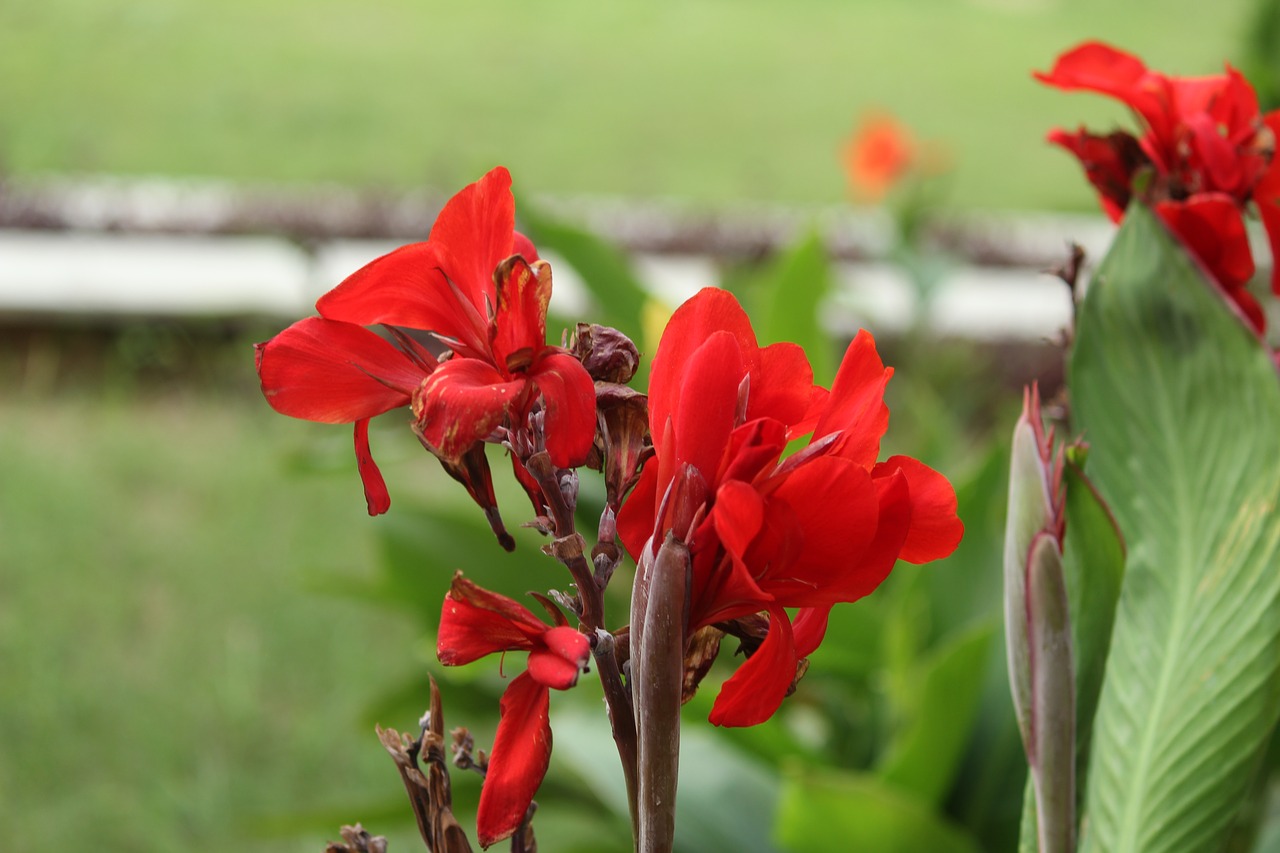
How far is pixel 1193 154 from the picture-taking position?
1.59ft

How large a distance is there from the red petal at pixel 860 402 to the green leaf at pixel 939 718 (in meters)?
0.63

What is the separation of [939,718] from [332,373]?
750 mm

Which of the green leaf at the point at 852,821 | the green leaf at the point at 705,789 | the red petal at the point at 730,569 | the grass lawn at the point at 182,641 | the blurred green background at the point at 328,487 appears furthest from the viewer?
the grass lawn at the point at 182,641

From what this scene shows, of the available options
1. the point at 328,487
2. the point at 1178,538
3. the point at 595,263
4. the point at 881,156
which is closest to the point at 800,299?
the point at 595,263

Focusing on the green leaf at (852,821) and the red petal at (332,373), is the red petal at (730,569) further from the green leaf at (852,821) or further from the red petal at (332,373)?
the green leaf at (852,821)

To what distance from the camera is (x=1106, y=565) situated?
443 millimetres

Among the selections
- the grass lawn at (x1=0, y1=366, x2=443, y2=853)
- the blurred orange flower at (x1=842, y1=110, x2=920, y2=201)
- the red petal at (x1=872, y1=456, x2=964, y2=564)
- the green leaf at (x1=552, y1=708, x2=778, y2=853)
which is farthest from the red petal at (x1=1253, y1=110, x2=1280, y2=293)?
the blurred orange flower at (x1=842, y1=110, x2=920, y2=201)

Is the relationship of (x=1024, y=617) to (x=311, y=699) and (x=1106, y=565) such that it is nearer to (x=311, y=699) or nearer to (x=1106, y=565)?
(x=1106, y=565)

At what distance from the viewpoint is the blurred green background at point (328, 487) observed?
1.20 m

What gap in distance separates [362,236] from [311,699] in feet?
6.79

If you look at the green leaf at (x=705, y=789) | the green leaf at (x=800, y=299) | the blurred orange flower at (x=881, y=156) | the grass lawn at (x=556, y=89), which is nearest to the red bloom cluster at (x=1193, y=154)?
the green leaf at (x=705, y=789)

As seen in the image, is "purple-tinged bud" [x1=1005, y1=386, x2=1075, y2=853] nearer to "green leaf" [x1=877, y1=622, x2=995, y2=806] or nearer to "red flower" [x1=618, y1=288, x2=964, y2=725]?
"red flower" [x1=618, y1=288, x2=964, y2=725]

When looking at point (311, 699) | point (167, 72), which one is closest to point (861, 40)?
point (167, 72)

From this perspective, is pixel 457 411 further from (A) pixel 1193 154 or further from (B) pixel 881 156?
(B) pixel 881 156
